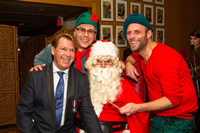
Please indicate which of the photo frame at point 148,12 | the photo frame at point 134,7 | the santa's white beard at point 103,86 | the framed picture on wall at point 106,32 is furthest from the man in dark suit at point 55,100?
the photo frame at point 148,12

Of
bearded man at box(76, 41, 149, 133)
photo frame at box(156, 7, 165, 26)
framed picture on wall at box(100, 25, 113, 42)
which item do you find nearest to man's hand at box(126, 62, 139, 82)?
bearded man at box(76, 41, 149, 133)

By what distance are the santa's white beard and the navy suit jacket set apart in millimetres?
214

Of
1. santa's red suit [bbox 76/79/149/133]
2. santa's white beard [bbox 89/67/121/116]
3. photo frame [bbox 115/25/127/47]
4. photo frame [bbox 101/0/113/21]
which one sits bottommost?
santa's red suit [bbox 76/79/149/133]

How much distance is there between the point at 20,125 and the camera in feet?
5.16

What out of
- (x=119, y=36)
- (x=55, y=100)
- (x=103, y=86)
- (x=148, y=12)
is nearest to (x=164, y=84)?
(x=103, y=86)

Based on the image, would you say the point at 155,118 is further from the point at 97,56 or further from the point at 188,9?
the point at 188,9

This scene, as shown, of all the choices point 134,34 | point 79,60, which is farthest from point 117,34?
point 134,34

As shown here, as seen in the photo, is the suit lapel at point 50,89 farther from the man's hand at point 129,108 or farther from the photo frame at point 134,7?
the photo frame at point 134,7

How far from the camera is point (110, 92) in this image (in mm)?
2002

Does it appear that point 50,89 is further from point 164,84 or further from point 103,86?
point 164,84

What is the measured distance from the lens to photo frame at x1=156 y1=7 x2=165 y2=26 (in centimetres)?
506

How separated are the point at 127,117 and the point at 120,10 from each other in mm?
3220

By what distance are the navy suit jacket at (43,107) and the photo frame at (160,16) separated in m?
4.10

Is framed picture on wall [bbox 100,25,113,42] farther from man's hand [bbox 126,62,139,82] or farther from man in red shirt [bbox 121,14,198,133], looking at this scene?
man in red shirt [bbox 121,14,198,133]
